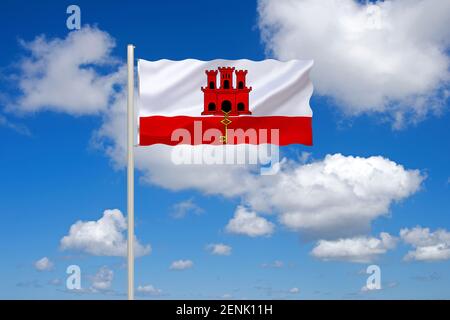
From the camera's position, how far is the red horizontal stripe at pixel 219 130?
2823 centimetres

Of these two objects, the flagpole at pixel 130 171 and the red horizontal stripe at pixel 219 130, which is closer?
the flagpole at pixel 130 171

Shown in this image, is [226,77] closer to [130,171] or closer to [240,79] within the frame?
[240,79]

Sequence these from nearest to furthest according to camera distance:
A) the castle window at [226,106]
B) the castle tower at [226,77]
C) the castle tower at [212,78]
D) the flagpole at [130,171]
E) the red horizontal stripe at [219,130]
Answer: the flagpole at [130,171] < the red horizontal stripe at [219,130] < the castle window at [226,106] < the castle tower at [226,77] < the castle tower at [212,78]

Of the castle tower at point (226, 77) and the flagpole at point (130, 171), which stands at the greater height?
the castle tower at point (226, 77)

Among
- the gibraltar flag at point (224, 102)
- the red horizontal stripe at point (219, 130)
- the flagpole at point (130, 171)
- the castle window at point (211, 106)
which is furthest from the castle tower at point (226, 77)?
the flagpole at point (130, 171)

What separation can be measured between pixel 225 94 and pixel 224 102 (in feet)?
0.98

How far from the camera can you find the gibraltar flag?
28.3 meters

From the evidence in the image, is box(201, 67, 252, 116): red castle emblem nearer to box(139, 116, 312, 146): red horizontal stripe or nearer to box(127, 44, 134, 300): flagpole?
box(139, 116, 312, 146): red horizontal stripe

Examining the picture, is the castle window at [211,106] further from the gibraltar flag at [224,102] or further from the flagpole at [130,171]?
the flagpole at [130,171]

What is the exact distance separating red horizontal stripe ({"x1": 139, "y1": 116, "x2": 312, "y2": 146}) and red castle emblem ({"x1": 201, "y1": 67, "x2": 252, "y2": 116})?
0.98ft

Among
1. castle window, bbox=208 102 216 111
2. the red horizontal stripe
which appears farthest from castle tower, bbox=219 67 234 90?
the red horizontal stripe

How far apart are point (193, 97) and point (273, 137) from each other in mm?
3281
